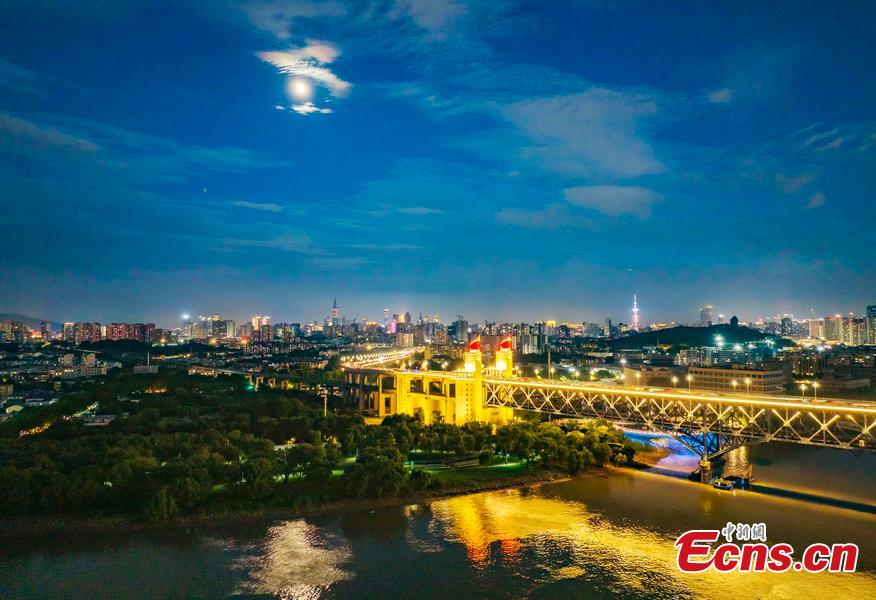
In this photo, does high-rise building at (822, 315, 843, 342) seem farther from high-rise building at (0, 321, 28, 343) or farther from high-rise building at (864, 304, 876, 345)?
high-rise building at (0, 321, 28, 343)

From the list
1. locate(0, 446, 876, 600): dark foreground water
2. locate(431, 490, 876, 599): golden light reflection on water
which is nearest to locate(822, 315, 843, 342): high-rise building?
locate(0, 446, 876, 600): dark foreground water

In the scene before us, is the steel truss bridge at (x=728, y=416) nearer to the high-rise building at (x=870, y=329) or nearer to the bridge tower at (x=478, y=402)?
the bridge tower at (x=478, y=402)

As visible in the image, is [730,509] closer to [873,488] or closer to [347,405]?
[873,488]

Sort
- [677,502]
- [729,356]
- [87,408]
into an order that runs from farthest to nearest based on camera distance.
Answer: [729,356]
[87,408]
[677,502]

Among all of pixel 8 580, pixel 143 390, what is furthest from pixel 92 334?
pixel 8 580

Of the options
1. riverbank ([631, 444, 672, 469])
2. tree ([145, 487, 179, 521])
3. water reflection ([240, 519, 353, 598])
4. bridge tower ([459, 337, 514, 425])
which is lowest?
water reflection ([240, 519, 353, 598])
